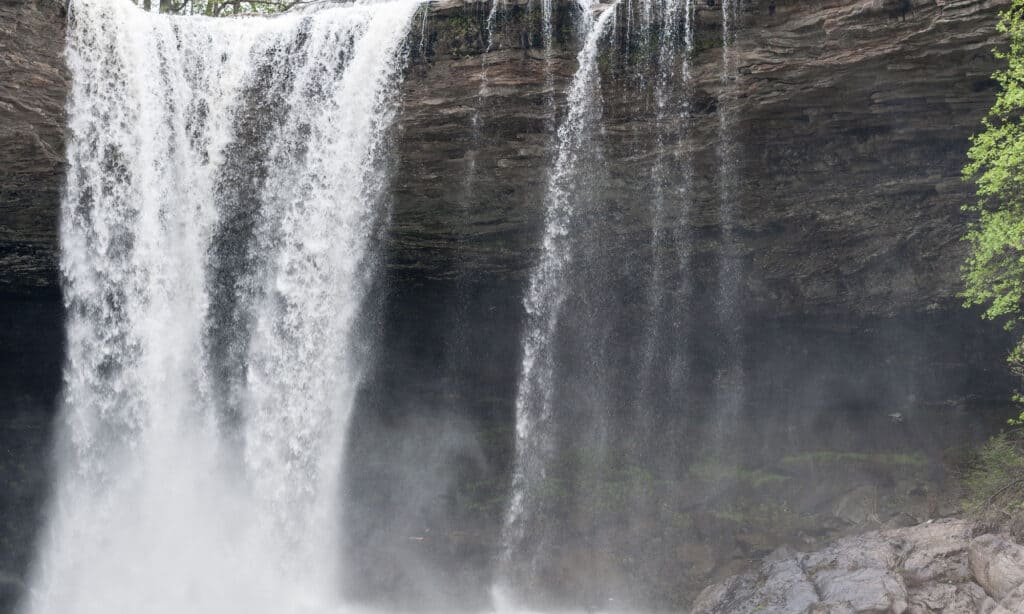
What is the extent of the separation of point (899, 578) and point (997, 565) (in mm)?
1196

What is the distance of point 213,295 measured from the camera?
14781mm

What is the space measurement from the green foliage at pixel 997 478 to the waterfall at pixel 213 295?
33.3 ft

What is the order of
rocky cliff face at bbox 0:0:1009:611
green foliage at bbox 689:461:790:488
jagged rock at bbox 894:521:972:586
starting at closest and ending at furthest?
1. jagged rock at bbox 894:521:972:586
2. rocky cliff face at bbox 0:0:1009:611
3. green foliage at bbox 689:461:790:488

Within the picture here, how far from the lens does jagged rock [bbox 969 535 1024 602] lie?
33.0 ft

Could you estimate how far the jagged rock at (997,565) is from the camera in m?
10.1

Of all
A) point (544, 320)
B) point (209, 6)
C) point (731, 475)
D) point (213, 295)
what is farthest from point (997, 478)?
point (209, 6)

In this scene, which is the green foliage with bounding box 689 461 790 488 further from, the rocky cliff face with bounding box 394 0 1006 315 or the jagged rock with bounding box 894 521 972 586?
the jagged rock with bounding box 894 521 972 586

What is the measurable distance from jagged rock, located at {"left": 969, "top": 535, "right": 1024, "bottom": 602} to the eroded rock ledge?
0.01 m

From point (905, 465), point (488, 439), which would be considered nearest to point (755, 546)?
point (905, 465)

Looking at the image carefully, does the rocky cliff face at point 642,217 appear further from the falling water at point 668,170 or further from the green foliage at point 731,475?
the green foliage at point 731,475

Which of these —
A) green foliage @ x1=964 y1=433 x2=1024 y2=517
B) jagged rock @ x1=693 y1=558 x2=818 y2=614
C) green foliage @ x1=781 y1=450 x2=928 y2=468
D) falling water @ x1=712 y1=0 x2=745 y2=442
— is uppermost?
falling water @ x1=712 y1=0 x2=745 y2=442

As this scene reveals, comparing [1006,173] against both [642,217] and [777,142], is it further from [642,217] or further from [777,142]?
[642,217]

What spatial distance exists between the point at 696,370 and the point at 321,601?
7.75 m

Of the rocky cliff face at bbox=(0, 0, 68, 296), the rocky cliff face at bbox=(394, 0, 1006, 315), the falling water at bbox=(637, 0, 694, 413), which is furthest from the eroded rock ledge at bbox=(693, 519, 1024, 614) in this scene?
the rocky cliff face at bbox=(0, 0, 68, 296)
